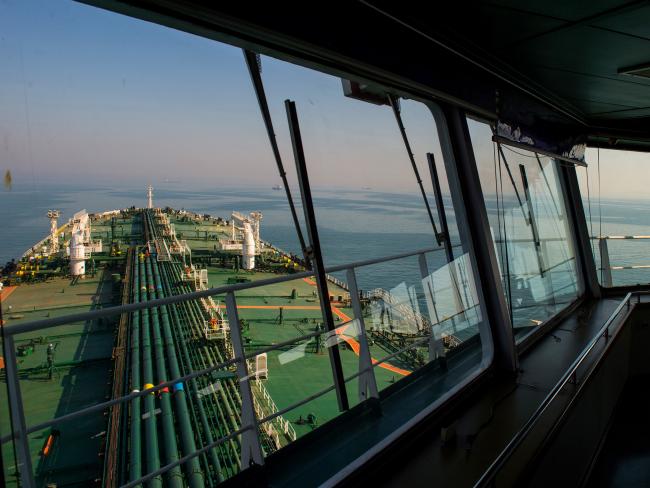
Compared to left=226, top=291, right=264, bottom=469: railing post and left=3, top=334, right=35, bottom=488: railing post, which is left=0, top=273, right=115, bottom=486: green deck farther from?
left=3, top=334, right=35, bottom=488: railing post

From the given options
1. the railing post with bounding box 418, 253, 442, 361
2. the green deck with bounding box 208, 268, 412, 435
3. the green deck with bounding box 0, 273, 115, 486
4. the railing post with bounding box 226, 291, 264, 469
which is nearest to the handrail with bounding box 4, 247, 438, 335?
the railing post with bounding box 226, 291, 264, 469

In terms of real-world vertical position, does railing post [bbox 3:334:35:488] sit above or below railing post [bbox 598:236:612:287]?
above

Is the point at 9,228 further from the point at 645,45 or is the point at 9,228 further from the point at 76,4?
the point at 645,45

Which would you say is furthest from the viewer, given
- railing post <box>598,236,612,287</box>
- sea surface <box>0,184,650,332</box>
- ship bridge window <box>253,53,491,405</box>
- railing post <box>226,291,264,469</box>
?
railing post <box>598,236,612,287</box>

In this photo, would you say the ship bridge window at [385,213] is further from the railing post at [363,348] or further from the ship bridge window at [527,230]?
the ship bridge window at [527,230]

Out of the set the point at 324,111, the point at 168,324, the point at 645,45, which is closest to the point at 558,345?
the point at 645,45

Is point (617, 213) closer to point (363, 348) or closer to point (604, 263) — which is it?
point (604, 263)
